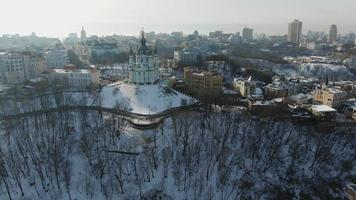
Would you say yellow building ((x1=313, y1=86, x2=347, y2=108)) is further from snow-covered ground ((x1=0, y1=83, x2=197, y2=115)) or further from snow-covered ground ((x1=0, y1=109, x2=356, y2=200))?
snow-covered ground ((x1=0, y1=83, x2=197, y2=115))

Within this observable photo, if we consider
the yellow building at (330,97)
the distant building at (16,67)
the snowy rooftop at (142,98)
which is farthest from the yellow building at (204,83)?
the distant building at (16,67)

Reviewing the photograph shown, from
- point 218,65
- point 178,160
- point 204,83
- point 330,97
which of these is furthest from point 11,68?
point 330,97

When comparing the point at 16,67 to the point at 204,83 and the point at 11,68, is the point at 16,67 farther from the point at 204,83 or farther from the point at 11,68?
the point at 204,83

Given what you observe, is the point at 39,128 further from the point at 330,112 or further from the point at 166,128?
the point at 330,112

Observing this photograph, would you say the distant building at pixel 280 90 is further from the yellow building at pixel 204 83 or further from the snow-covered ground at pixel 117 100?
the snow-covered ground at pixel 117 100

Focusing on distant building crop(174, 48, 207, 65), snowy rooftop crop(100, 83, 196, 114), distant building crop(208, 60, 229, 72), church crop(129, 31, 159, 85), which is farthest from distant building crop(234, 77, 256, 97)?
distant building crop(174, 48, 207, 65)

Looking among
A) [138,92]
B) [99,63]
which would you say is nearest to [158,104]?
[138,92]
